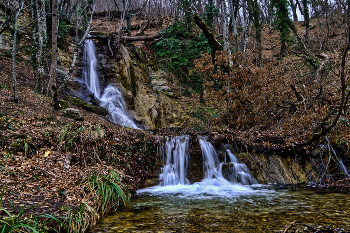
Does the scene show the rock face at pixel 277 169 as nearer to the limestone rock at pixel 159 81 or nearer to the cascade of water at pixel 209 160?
the cascade of water at pixel 209 160

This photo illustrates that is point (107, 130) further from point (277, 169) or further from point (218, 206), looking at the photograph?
point (277, 169)

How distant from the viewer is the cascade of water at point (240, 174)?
8.51 m

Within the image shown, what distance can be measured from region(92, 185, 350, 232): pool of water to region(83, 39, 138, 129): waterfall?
7804mm

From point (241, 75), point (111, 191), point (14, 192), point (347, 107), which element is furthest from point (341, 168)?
point (14, 192)

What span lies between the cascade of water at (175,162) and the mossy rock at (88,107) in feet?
18.7

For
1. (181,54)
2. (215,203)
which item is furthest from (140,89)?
(215,203)

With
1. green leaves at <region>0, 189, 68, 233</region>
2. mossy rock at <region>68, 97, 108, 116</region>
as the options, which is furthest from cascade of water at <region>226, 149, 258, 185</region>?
mossy rock at <region>68, 97, 108, 116</region>

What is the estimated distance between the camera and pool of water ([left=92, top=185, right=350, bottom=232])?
168 inches

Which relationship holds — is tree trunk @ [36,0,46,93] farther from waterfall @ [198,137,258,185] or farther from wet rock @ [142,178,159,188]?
waterfall @ [198,137,258,185]

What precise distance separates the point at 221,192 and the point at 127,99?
10.7 meters

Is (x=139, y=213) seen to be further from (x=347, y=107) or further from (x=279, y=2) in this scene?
(x=279, y=2)

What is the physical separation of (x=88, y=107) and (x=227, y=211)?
33.7 ft

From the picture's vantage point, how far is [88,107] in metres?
13.1

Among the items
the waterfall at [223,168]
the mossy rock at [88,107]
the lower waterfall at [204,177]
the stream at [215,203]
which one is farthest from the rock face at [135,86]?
the stream at [215,203]
